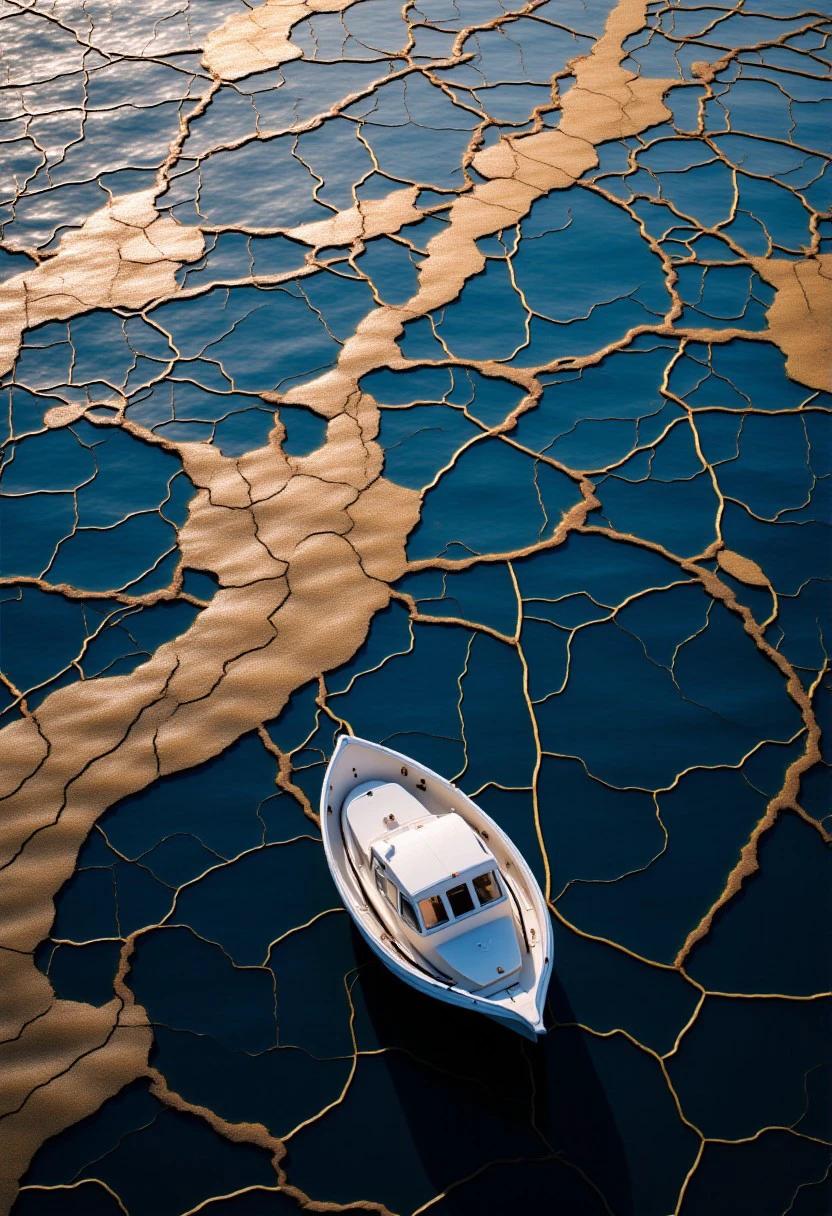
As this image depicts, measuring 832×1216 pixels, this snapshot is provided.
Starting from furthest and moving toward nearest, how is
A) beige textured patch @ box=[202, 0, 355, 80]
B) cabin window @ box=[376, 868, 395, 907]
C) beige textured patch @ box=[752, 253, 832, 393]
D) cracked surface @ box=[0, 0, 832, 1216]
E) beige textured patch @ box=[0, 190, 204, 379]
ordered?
beige textured patch @ box=[202, 0, 355, 80]
beige textured patch @ box=[0, 190, 204, 379]
beige textured patch @ box=[752, 253, 832, 393]
cabin window @ box=[376, 868, 395, 907]
cracked surface @ box=[0, 0, 832, 1216]

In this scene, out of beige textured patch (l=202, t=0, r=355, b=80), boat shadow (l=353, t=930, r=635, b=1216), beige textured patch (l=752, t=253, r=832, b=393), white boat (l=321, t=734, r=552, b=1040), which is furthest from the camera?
beige textured patch (l=202, t=0, r=355, b=80)

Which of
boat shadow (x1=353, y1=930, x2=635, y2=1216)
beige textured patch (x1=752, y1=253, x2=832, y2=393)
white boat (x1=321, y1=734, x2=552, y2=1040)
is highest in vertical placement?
beige textured patch (x1=752, y1=253, x2=832, y2=393)

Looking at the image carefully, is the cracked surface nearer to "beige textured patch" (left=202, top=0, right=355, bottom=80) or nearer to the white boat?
"beige textured patch" (left=202, top=0, right=355, bottom=80)

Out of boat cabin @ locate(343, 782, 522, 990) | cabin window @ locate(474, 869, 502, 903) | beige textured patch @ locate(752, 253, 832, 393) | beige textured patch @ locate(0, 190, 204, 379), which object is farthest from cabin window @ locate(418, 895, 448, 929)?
beige textured patch @ locate(0, 190, 204, 379)

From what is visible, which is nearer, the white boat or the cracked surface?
the white boat

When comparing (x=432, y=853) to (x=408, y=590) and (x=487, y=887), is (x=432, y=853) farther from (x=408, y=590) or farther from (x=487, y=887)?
(x=408, y=590)

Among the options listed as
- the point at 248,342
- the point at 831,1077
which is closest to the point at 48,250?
the point at 248,342

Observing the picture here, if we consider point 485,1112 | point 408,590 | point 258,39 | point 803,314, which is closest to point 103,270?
point 258,39
